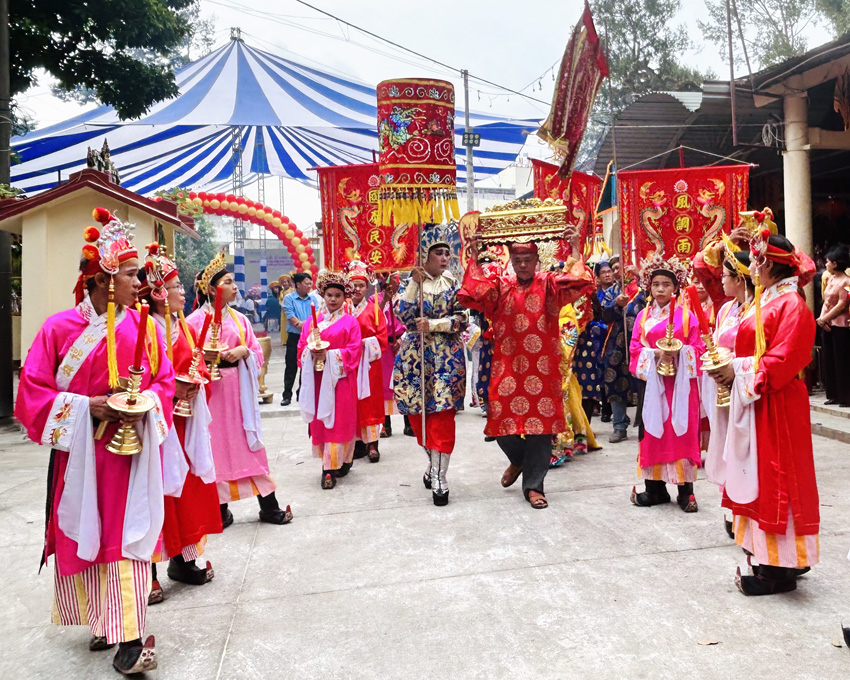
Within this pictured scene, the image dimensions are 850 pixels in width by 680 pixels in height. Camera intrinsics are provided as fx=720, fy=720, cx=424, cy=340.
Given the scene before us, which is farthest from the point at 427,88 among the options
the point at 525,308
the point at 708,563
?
the point at 708,563

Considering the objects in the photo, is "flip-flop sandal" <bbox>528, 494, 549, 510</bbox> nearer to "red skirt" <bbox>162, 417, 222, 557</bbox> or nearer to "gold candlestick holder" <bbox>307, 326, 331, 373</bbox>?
"gold candlestick holder" <bbox>307, 326, 331, 373</bbox>

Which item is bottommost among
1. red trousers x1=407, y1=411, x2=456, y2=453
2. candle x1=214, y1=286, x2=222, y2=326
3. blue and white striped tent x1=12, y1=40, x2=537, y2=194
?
red trousers x1=407, y1=411, x2=456, y2=453

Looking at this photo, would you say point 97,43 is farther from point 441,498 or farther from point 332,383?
point 441,498

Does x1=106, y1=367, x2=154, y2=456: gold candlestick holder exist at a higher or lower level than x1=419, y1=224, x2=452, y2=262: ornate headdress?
lower

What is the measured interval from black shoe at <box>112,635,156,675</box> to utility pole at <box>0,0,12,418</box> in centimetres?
658

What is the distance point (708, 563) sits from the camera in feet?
12.2

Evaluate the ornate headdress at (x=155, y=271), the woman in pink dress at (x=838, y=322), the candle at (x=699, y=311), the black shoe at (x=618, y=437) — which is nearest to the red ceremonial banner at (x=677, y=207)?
the woman in pink dress at (x=838, y=322)

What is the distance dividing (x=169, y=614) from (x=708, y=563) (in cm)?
268

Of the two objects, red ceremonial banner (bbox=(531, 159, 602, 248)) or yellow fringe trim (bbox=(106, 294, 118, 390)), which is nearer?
yellow fringe trim (bbox=(106, 294, 118, 390))

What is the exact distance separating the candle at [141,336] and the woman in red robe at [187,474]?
484 millimetres

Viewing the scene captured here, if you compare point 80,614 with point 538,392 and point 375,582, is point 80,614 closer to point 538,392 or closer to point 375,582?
point 375,582

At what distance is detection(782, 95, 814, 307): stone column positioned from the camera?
8508 millimetres

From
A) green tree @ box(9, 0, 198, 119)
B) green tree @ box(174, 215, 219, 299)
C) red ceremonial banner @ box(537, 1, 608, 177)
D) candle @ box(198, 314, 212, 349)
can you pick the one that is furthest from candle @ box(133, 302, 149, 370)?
green tree @ box(174, 215, 219, 299)

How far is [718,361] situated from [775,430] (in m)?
0.39
